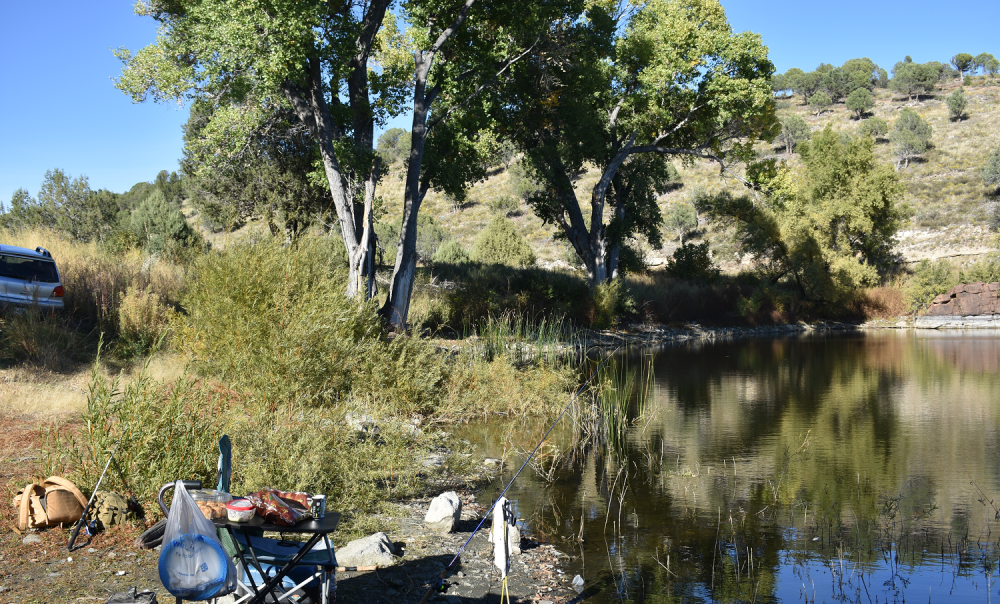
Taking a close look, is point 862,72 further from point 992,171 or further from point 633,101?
point 633,101

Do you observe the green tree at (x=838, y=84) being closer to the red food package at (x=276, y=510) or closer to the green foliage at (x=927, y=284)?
the green foliage at (x=927, y=284)

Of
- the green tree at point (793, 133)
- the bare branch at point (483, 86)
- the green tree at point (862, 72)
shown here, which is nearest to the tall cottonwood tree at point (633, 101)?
the bare branch at point (483, 86)

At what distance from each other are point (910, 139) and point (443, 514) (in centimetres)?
6882

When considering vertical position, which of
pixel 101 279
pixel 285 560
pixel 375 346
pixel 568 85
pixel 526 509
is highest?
pixel 568 85

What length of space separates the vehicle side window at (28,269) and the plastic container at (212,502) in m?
12.2

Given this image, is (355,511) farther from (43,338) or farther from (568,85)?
(568,85)

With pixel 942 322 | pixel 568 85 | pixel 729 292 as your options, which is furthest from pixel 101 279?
pixel 942 322

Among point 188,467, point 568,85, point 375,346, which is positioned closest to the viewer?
point 188,467

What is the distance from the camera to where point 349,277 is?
1562cm

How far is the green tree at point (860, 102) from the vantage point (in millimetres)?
79438

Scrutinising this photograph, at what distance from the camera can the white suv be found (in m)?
13.1

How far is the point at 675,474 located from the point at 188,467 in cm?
575

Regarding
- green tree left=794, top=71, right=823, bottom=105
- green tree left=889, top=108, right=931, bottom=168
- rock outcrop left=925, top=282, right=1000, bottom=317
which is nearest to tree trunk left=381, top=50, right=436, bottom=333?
rock outcrop left=925, top=282, right=1000, bottom=317

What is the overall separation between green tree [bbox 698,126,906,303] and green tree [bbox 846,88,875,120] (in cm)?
4754
